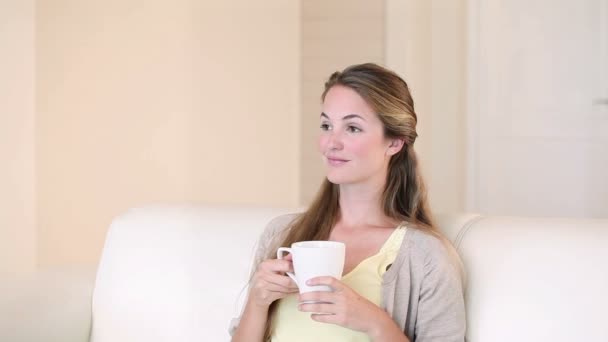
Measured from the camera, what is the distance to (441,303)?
1531 mm

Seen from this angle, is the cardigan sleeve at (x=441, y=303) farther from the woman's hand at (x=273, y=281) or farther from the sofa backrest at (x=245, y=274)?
the woman's hand at (x=273, y=281)

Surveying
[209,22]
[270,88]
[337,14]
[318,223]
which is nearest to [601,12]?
[337,14]

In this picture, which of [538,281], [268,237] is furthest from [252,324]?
[538,281]

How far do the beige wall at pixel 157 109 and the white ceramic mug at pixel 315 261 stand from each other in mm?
2247

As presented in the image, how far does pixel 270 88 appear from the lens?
12.8 feet

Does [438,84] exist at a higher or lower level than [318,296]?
higher

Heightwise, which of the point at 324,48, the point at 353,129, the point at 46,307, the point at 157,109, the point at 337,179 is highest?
the point at 324,48

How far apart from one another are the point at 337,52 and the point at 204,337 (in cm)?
247

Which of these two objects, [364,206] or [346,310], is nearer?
[346,310]

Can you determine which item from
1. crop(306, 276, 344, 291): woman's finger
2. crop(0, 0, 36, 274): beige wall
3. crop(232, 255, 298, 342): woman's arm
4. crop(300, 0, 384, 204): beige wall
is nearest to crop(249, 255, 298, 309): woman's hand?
crop(232, 255, 298, 342): woman's arm

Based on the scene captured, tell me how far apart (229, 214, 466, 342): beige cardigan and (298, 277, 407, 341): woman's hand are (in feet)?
0.24

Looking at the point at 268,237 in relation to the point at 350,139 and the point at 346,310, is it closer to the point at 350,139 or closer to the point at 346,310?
the point at 350,139

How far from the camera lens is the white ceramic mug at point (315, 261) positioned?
129cm

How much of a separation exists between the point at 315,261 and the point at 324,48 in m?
2.92
